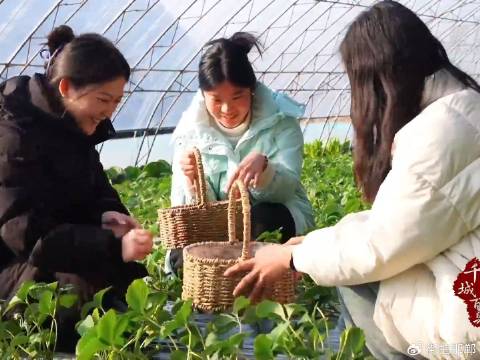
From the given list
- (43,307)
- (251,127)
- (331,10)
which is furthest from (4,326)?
(331,10)

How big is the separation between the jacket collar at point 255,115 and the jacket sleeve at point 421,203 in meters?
1.31

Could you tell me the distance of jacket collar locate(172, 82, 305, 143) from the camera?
9.59 ft

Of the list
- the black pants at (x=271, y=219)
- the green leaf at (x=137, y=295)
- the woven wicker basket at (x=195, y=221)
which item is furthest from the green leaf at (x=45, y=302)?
the black pants at (x=271, y=219)

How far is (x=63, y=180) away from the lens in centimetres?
218

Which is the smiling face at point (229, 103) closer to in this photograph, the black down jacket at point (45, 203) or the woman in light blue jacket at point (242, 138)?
the woman in light blue jacket at point (242, 138)

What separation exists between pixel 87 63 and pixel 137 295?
0.68 m

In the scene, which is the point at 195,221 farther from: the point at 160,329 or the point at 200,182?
the point at 160,329

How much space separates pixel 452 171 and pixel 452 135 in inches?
2.7

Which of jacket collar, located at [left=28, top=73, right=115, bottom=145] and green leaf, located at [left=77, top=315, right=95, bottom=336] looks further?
jacket collar, located at [left=28, top=73, right=115, bottom=145]

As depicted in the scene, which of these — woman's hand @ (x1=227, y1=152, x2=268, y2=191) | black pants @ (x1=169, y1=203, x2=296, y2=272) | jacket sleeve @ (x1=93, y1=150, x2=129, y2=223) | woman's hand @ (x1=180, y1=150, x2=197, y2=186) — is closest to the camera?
jacket sleeve @ (x1=93, y1=150, x2=129, y2=223)

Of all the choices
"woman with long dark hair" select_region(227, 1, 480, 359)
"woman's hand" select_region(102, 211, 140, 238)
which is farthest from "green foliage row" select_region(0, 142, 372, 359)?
"woman's hand" select_region(102, 211, 140, 238)

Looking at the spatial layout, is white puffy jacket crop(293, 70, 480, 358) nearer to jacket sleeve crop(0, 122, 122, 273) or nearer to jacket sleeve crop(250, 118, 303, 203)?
jacket sleeve crop(0, 122, 122, 273)

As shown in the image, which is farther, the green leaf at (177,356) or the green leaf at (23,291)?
the green leaf at (23,291)

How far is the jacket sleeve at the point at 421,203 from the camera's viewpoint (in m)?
1.53
